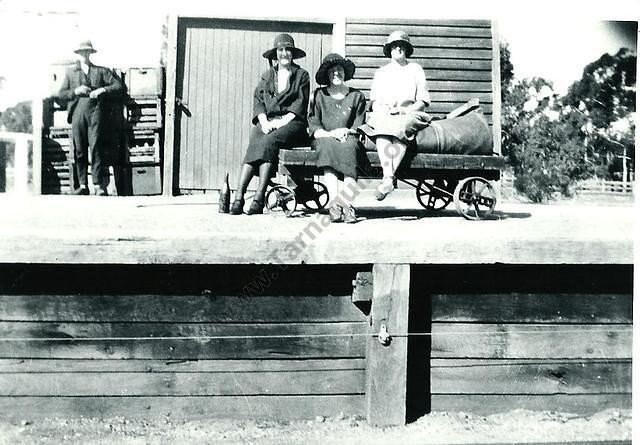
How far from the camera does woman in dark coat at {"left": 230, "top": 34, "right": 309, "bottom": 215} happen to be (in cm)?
418

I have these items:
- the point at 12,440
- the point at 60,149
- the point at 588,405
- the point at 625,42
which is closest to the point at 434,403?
the point at 588,405

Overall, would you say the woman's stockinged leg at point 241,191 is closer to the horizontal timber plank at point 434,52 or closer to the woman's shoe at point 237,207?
the woman's shoe at point 237,207

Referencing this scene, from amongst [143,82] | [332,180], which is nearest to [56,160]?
[143,82]

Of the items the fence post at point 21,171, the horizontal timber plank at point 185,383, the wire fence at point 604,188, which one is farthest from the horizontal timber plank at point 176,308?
the fence post at point 21,171

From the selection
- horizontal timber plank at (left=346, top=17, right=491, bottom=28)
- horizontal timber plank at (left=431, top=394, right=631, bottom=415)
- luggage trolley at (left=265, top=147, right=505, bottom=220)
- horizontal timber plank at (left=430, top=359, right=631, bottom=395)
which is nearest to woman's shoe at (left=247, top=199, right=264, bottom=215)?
luggage trolley at (left=265, top=147, right=505, bottom=220)

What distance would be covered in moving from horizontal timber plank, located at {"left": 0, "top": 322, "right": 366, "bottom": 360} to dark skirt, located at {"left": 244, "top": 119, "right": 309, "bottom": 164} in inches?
56.4

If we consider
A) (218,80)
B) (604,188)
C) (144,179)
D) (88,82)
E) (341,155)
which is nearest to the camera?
(341,155)

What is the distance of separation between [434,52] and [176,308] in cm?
489

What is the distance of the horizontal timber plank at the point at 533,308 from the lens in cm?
326

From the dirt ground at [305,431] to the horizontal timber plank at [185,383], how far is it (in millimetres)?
142

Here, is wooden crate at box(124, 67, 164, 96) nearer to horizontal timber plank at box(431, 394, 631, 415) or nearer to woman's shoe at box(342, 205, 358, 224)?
woman's shoe at box(342, 205, 358, 224)

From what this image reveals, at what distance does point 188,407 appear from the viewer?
315 cm

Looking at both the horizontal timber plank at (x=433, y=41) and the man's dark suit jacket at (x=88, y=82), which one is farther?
the horizontal timber plank at (x=433, y=41)

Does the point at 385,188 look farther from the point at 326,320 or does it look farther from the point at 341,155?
the point at 326,320
